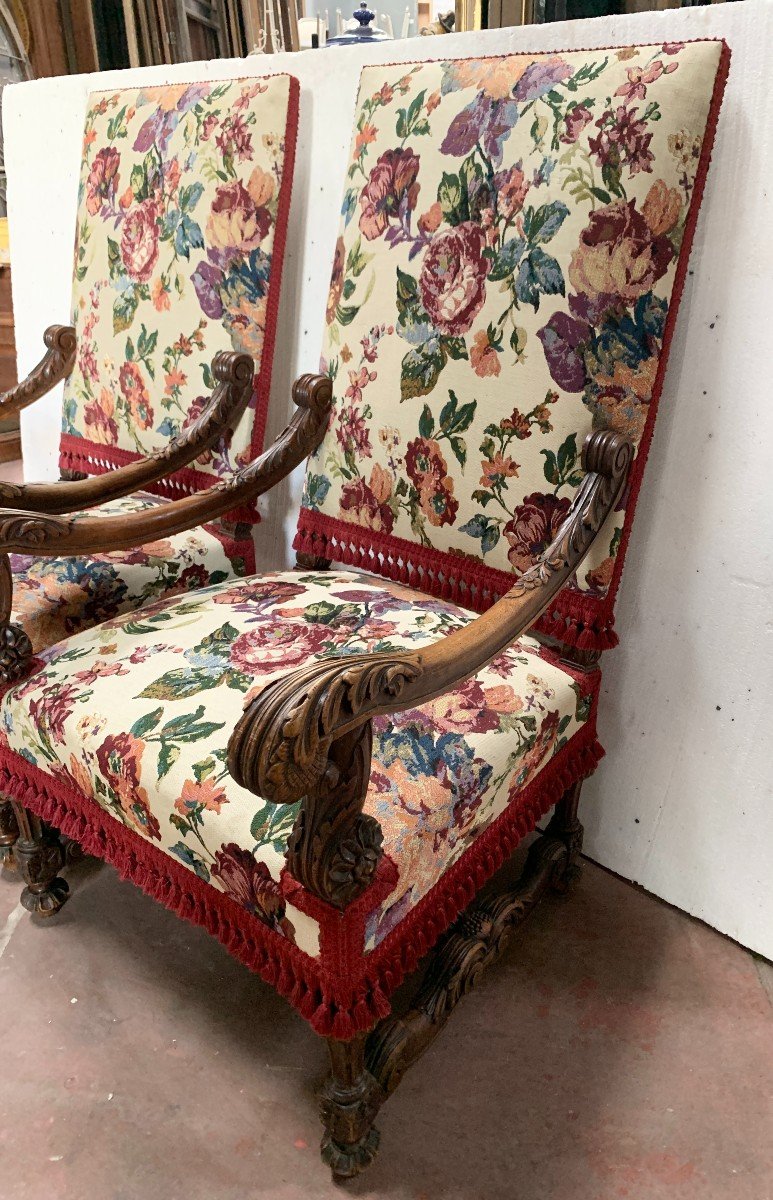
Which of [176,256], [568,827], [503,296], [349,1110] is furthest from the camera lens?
[176,256]

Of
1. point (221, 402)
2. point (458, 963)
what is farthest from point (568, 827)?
point (221, 402)

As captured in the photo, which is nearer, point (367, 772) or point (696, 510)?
point (367, 772)

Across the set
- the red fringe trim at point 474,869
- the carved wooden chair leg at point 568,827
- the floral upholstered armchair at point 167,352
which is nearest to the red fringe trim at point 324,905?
the red fringe trim at point 474,869

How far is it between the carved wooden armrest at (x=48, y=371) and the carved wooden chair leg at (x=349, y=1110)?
4.31ft

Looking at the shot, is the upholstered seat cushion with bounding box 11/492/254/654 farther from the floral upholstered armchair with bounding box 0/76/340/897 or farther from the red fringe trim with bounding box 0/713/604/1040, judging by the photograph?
the red fringe trim with bounding box 0/713/604/1040

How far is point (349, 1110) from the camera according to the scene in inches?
35.7

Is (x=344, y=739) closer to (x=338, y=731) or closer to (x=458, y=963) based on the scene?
(x=338, y=731)

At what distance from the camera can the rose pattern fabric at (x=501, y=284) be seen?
93 centimetres

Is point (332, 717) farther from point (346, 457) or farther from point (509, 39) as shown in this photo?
point (509, 39)

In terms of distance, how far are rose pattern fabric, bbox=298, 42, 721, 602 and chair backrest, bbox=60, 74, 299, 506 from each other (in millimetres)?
165

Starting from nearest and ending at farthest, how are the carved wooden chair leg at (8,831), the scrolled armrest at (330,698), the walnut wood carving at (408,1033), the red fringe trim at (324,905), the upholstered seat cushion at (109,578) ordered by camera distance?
the scrolled armrest at (330,698), the red fringe trim at (324,905), the walnut wood carving at (408,1033), the upholstered seat cushion at (109,578), the carved wooden chair leg at (8,831)

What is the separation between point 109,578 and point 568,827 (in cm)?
79

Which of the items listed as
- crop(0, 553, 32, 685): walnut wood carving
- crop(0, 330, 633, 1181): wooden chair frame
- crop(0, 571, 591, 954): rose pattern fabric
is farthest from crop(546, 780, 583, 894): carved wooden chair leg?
crop(0, 553, 32, 685): walnut wood carving

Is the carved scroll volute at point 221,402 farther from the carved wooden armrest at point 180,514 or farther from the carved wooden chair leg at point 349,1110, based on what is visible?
the carved wooden chair leg at point 349,1110
